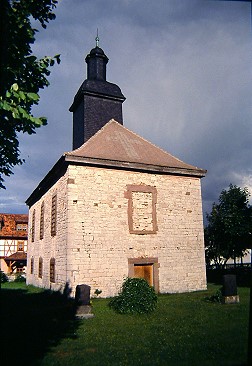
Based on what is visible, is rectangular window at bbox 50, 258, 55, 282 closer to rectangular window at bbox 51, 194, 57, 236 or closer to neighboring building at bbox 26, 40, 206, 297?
neighboring building at bbox 26, 40, 206, 297

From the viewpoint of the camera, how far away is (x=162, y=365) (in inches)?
201

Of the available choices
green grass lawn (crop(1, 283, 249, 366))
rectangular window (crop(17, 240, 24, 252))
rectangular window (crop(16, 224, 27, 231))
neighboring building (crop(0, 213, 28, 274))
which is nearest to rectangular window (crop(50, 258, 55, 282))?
green grass lawn (crop(1, 283, 249, 366))

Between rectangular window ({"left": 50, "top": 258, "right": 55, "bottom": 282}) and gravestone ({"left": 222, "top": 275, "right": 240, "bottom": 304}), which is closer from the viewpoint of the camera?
gravestone ({"left": 222, "top": 275, "right": 240, "bottom": 304})

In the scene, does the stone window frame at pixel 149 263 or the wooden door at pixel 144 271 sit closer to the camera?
the stone window frame at pixel 149 263

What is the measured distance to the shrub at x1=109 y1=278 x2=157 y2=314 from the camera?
9.71m

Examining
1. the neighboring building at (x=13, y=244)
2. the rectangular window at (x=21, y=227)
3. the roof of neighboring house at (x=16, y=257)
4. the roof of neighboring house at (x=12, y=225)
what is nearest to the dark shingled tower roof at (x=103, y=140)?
the roof of neighboring house at (x=16, y=257)

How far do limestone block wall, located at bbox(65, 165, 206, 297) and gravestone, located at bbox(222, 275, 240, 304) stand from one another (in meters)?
4.29

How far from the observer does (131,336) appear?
23.1ft

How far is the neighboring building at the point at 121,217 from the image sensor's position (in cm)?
1330

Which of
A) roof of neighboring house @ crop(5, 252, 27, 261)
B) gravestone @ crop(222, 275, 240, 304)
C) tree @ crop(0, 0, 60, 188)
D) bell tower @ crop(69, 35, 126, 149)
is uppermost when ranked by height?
bell tower @ crop(69, 35, 126, 149)

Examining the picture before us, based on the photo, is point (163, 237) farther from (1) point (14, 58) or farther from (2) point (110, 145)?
→ (1) point (14, 58)

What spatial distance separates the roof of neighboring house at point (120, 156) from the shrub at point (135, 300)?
597cm

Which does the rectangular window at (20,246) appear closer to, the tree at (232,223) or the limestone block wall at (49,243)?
the limestone block wall at (49,243)

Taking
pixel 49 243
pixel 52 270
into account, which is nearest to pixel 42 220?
pixel 49 243
